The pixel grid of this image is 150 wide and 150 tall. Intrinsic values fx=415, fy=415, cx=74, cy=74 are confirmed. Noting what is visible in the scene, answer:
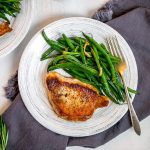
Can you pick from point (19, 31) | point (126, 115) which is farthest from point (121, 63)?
point (19, 31)

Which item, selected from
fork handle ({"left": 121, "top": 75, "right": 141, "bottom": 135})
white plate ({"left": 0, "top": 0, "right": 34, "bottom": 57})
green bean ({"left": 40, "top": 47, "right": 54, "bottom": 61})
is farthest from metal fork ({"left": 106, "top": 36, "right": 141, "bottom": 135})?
white plate ({"left": 0, "top": 0, "right": 34, "bottom": 57})

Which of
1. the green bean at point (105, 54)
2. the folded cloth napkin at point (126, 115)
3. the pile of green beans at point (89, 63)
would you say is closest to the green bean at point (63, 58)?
the pile of green beans at point (89, 63)

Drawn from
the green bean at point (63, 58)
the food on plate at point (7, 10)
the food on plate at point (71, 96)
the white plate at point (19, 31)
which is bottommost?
the food on plate at point (71, 96)

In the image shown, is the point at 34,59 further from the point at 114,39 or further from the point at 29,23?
the point at 114,39

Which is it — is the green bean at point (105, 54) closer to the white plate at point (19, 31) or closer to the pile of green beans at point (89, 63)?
the pile of green beans at point (89, 63)

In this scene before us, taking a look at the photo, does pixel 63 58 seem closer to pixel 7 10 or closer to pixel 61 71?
pixel 61 71
